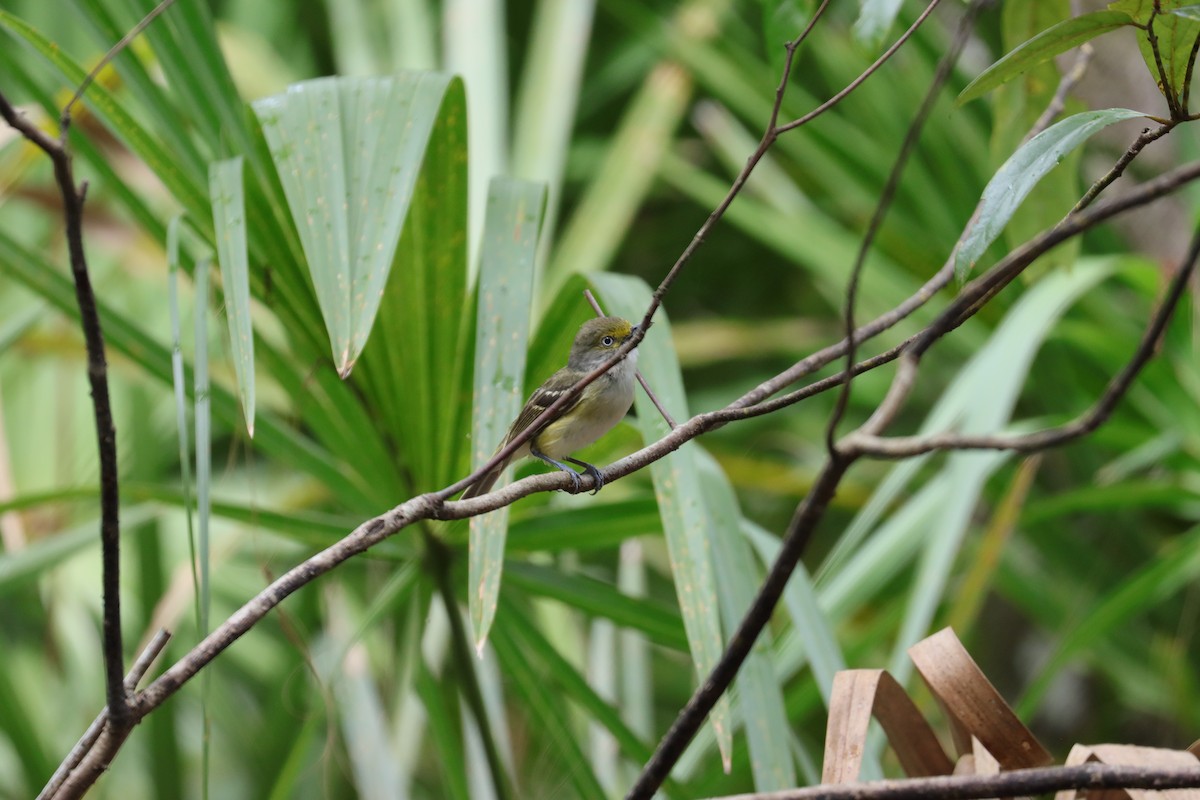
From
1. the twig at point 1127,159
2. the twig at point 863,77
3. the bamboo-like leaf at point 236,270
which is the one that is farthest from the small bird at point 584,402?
the twig at point 1127,159

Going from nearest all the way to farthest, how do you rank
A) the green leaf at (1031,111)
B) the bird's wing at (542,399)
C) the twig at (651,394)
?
the twig at (651,394), the green leaf at (1031,111), the bird's wing at (542,399)

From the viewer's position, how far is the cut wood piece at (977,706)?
4.01ft

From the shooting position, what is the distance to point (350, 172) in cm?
149

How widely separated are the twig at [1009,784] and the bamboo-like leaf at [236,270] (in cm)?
64

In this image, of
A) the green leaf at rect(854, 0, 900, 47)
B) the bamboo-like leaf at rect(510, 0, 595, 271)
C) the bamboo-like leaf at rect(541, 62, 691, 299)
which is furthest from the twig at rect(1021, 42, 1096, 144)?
the bamboo-like leaf at rect(510, 0, 595, 271)

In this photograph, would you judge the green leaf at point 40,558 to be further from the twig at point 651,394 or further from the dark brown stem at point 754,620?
the dark brown stem at point 754,620

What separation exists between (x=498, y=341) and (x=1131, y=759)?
32.7 inches

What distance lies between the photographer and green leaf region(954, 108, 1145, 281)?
3.51 ft

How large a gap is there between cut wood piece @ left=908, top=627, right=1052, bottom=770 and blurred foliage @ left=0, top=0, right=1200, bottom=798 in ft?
1.02

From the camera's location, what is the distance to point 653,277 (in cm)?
435

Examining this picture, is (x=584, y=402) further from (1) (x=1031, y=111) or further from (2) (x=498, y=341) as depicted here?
(1) (x=1031, y=111)

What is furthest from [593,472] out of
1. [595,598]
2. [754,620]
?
[754,620]

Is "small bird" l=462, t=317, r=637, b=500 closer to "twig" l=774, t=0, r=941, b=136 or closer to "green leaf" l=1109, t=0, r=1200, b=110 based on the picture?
"twig" l=774, t=0, r=941, b=136

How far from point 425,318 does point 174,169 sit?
1.34 ft
